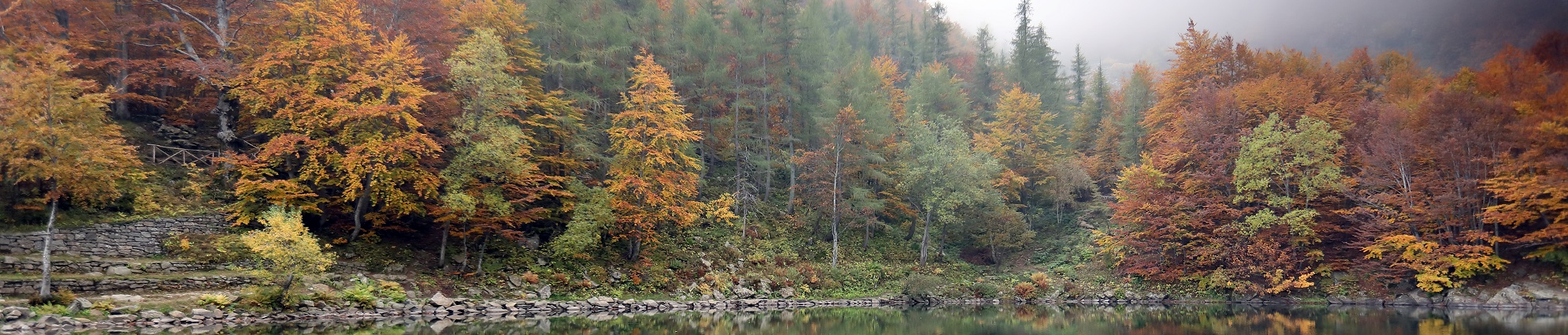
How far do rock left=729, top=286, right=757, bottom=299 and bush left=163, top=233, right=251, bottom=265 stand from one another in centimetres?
1545

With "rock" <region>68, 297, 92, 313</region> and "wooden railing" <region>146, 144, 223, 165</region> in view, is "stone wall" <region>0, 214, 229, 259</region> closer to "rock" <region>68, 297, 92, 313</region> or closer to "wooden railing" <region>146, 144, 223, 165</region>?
"rock" <region>68, 297, 92, 313</region>

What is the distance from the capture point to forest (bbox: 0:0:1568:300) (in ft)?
70.7

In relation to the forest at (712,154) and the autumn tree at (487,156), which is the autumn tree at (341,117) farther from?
the autumn tree at (487,156)

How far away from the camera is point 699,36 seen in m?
33.8

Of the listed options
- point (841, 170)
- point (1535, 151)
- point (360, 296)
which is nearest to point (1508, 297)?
point (1535, 151)

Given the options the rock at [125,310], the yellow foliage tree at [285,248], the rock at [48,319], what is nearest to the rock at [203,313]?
the rock at [125,310]

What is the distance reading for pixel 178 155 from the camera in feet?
78.3

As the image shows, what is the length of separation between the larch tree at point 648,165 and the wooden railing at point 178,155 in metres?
13.0

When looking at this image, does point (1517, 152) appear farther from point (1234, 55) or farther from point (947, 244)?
point (947, 244)

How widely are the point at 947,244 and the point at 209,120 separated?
108 feet

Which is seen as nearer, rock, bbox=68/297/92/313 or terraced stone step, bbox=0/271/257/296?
rock, bbox=68/297/92/313

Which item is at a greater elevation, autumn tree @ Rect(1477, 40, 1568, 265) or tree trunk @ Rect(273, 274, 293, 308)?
autumn tree @ Rect(1477, 40, 1568, 265)

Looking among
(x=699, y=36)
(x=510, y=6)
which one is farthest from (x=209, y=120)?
(x=699, y=36)

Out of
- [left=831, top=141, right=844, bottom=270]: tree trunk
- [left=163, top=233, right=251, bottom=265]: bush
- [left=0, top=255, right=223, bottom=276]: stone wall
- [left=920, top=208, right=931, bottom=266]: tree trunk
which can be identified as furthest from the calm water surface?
[left=920, top=208, right=931, bottom=266]: tree trunk
